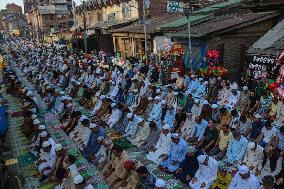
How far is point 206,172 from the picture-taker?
25.2 feet

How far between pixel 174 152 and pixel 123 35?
21.7m

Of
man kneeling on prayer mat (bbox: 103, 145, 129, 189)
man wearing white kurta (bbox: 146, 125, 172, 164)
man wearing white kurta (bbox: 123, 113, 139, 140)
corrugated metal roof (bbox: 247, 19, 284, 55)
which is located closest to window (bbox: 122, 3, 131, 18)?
corrugated metal roof (bbox: 247, 19, 284, 55)

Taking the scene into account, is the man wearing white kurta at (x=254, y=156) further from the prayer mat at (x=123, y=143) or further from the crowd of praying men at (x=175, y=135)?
the prayer mat at (x=123, y=143)

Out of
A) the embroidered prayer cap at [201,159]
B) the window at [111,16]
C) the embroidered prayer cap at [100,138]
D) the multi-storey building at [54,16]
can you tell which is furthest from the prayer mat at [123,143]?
the multi-storey building at [54,16]

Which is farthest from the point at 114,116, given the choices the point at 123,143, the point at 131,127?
the point at 123,143

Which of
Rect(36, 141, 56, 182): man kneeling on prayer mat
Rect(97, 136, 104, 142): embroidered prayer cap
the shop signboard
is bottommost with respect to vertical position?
Rect(36, 141, 56, 182): man kneeling on prayer mat

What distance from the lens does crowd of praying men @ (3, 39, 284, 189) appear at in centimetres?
763

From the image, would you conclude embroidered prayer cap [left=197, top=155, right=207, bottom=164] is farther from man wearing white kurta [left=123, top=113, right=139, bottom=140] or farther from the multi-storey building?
the multi-storey building

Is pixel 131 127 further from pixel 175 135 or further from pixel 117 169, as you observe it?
pixel 117 169

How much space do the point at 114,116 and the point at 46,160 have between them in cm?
372

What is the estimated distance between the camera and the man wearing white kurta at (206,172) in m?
7.58

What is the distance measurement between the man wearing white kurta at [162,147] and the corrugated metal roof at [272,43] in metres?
6.15

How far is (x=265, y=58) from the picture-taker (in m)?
14.9

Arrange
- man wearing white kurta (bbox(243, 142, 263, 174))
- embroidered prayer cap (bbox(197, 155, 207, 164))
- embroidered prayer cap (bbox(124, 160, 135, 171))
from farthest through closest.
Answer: man wearing white kurta (bbox(243, 142, 263, 174))
embroidered prayer cap (bbox(124, 160, 135, 171))
embroidered prayer cap (bbox(197, 155, 207, 164))
